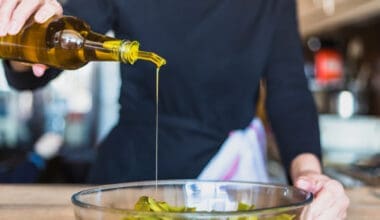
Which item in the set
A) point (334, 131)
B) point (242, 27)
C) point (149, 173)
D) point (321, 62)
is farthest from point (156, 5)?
point (321, 62)

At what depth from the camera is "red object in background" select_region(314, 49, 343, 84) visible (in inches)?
195

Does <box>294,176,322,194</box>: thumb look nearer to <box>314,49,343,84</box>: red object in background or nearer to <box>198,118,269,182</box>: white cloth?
<box>198,118,269,182</box>: white cloth

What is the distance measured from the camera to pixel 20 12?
671mm

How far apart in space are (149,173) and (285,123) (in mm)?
→ 239

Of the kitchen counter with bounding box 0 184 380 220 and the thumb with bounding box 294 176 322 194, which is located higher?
the thumb with bounding box 294 176 322 194

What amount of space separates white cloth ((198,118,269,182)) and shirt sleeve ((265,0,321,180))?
0.05 metres

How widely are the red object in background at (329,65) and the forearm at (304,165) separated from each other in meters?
4.02

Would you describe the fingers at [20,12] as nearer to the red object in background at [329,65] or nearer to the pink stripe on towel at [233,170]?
the pink stripe on towel at [233,170]

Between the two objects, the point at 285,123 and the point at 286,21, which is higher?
the point at 286,21

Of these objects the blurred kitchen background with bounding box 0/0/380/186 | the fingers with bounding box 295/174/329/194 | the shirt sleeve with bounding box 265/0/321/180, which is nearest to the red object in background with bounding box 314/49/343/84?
the blurred kitchen background with bounding box 0/0/380/186

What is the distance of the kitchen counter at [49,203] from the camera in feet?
2.62

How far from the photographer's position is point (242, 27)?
1.06 m

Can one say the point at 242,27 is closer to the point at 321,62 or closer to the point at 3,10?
the point at 3,10

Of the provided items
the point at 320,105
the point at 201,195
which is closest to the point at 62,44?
the point at 201,195
